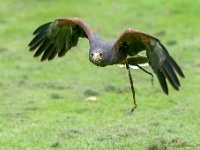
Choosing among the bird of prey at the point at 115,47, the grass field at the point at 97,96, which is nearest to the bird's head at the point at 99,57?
the bird of prey at the point at 115,47

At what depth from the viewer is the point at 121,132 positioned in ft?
31.5

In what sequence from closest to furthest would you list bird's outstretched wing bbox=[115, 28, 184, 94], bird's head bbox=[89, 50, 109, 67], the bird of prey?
bird's outstretched wing bbox=[115, 28, 184, 94], the bird of prey, bird's head bbox=[89, 50, 109, 67]

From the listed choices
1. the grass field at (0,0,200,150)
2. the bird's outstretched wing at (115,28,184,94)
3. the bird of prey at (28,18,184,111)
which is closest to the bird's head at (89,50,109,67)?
the bird of prey at (28,18,184,111)

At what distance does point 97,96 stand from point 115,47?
475 centimetres

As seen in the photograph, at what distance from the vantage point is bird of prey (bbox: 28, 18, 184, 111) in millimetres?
7277

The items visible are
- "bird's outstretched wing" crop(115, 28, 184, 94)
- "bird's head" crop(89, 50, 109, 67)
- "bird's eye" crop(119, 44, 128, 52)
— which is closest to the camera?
"bird's outstretched wing" crop(115, 28, 184, 94)

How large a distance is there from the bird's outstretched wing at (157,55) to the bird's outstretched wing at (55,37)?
61.8 inches

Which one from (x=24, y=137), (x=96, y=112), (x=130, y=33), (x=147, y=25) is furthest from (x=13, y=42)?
(x=130, y=33)

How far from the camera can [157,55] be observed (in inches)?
292

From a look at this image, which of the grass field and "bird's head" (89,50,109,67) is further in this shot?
the grass field

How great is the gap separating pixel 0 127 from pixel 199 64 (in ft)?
24.3

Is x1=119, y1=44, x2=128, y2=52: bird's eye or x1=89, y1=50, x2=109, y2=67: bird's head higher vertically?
x1=119, y1=44, x2=128, y2=52: bird's eye

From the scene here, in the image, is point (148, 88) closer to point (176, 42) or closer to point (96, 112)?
point (96, 112)

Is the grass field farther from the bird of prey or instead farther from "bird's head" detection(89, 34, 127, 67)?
"bird's head" detection(89, 34, 127, 67)
